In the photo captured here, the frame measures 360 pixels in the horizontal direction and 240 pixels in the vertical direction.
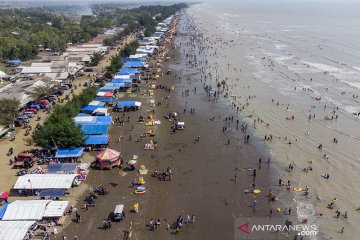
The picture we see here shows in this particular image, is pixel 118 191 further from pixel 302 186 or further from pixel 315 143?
pixel 315 143

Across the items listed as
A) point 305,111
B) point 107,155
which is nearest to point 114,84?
point 107,155

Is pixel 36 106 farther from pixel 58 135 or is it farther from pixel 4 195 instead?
pixel 4 195

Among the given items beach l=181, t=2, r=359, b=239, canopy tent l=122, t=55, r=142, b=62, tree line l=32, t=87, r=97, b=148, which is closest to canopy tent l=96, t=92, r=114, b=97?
tree line l=32, t=87, r=97, b=148

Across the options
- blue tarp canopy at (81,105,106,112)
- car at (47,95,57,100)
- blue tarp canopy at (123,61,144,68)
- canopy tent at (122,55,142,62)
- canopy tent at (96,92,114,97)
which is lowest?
car at (47,95,57,100)

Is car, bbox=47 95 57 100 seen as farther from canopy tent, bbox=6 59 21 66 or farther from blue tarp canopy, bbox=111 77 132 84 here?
canopy tent, bbox=6 59 21 66

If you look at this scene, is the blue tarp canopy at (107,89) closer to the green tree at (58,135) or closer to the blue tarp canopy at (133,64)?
the blue tarp canopy at (133,64)

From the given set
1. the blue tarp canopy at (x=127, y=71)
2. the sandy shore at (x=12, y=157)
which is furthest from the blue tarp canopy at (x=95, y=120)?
the blue tarp canopy at (x=127, y=71)
